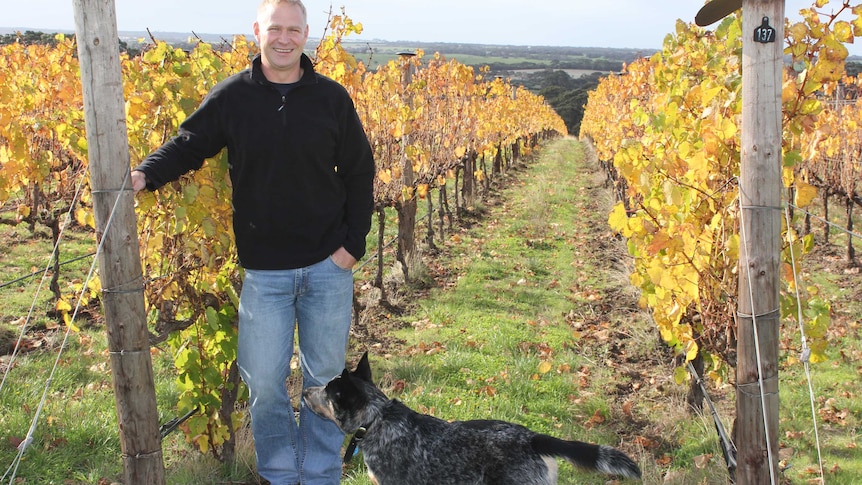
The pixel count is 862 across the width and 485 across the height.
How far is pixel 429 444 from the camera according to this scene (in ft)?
10.2

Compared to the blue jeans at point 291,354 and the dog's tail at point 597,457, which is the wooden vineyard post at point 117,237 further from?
the dog's tail at point 597,457

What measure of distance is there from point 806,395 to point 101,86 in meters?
5.23

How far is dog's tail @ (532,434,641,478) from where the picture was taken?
276 centimetres

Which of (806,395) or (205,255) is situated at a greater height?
(205,255)

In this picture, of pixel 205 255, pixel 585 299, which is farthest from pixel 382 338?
pixel 205 255

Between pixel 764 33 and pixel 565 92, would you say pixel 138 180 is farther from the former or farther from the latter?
pixel 565 92

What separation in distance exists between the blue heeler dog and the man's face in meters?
1.42

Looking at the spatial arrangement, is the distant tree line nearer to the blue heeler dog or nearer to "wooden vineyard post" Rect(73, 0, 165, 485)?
the blue heeler dog

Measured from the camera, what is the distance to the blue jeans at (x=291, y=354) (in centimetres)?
309

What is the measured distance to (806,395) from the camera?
17.0ft

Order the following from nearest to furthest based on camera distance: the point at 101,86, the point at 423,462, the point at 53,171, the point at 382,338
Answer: the point at 101,86 < the point at 423,462 < the point at 382,338 < the point at 53,171

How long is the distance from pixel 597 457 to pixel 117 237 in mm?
2101

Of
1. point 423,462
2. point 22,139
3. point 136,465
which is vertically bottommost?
point 423,462

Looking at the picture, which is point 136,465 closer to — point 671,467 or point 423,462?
point 423,462
